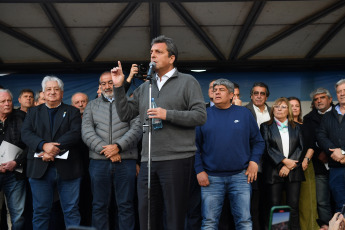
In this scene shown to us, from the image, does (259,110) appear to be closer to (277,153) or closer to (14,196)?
(277,153)

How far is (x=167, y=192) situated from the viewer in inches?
114

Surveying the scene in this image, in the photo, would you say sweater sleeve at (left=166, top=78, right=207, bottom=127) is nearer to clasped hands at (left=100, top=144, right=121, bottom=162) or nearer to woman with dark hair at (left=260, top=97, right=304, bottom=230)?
clasped hands at (left=100, top=144, right=121, bottom=162)

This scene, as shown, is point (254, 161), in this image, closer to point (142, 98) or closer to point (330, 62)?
point (142, 98)

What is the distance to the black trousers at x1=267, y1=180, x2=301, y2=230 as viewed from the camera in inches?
177

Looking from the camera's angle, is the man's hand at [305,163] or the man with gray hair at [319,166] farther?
the man with gray hair at [319,166]

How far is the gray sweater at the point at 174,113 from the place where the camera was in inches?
116

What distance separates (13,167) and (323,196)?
374cm

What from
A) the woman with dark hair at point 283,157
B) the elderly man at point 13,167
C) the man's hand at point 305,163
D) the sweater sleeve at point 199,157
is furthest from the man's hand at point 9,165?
the man's hand at point 305,163

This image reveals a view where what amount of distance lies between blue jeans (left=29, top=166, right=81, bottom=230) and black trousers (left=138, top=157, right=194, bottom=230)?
→ 1469 millimetres

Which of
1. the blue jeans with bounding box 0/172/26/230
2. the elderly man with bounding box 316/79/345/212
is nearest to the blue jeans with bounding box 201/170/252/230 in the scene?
the elderly man with bounding box 316/79/345/212

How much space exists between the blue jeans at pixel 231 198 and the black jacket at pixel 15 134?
209 cm

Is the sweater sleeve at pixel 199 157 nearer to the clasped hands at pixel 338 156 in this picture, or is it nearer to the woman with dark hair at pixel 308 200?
the woman with dark hair at pixel 308 200

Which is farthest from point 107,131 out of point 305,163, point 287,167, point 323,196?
point 323,196

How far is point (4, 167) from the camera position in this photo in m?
4.35
